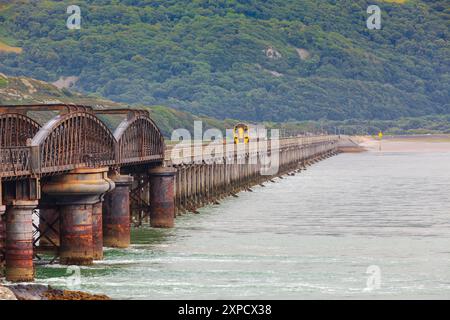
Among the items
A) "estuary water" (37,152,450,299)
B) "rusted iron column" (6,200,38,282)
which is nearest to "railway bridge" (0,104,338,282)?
"rusted iron column" (6,200,38,282)

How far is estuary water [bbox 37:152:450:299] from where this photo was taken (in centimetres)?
4459

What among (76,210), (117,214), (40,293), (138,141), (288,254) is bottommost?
(288,254)

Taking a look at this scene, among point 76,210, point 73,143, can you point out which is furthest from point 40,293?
point 73,143

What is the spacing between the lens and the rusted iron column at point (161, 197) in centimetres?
6331

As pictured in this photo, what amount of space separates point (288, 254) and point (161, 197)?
9.57 m

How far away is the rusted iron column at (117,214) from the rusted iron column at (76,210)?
19.0 ft

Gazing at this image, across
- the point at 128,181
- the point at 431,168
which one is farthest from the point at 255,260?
the point at 431,168

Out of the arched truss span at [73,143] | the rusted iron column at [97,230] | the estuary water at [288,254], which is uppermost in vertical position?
the arched truss span at [73,143]

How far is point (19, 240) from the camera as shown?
4169 centimetres

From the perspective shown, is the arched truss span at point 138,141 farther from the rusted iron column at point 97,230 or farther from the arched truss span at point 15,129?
the rusted iron column at point 97,230

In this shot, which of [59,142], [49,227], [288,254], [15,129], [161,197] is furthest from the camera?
[161,197]

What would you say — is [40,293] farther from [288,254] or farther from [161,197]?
[161,197]

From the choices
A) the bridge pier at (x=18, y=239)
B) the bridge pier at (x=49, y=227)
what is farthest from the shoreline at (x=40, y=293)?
the bridge pier at (x=49, y=227)

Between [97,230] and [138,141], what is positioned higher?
[138,141]
